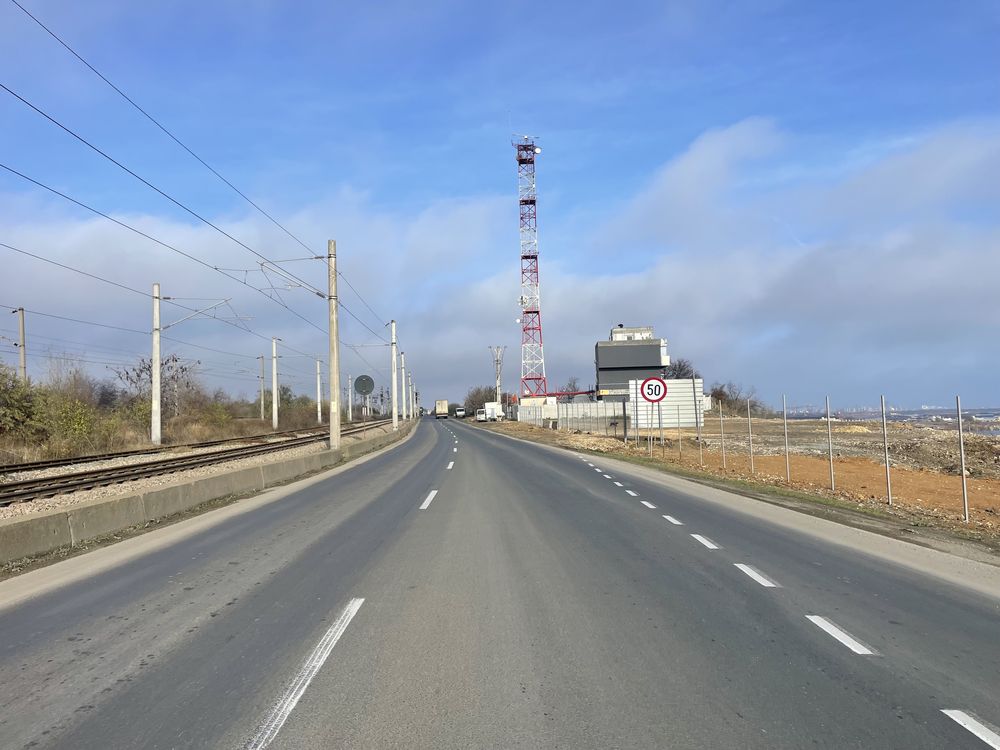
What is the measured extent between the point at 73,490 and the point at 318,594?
14715mm

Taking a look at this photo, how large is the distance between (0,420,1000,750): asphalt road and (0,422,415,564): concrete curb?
0.98 meters

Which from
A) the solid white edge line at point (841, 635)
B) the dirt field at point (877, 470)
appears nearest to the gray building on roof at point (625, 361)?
the dirt field at point (877, 470)

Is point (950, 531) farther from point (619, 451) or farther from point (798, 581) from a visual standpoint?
point (619, 451)

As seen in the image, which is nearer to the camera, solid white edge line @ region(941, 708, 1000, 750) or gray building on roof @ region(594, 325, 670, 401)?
solid white edge line @ region(941, 708, 1000, 750)

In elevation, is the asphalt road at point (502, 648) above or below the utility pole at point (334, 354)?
below

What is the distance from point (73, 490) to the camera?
18828 millimetres

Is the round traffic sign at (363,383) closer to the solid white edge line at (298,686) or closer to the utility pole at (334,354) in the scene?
the utility pole at (334,354)

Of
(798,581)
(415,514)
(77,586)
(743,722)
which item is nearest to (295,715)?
(743,722)

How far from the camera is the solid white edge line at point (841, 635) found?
Answer: 5664 millimetres

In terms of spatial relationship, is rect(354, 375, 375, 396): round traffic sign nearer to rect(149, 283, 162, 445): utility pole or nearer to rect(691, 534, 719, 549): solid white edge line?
rect(149, 283, 162, 445): utility pole

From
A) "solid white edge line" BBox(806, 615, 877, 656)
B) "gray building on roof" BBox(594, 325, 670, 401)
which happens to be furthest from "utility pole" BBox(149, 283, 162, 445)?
"gray building on roof" BBox(594, 325, 670, 401)

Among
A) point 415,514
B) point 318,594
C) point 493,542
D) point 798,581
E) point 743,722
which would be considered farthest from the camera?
point 415,514

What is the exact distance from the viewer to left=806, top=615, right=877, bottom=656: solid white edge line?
18.6ft

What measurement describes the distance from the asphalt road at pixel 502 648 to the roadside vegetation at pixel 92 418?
25.0 metres
